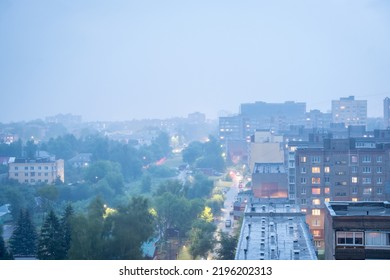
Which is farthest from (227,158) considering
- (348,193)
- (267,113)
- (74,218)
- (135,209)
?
(74,218)

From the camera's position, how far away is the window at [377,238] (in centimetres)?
346

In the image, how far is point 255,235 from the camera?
4.86 meters

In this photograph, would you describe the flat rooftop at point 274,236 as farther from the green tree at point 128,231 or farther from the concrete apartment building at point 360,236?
the green tree at point 128,231

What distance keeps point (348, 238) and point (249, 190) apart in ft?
23.2

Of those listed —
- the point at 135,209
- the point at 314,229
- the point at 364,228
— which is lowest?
the point at 314,229

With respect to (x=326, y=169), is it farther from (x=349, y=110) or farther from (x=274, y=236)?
(x=349, y=110)

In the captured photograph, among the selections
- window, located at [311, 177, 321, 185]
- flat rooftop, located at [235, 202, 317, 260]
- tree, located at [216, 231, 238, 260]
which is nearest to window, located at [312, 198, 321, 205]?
window, located at [311, 177, 321, 185]

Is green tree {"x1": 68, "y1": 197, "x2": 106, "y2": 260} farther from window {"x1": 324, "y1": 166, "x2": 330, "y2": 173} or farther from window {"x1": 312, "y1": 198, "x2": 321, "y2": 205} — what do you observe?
window {"x1": 324, "y1": 166, "x2": 330, "y2": 173}

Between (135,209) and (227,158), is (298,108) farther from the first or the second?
(135,209)

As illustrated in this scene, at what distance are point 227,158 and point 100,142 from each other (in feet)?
13.0

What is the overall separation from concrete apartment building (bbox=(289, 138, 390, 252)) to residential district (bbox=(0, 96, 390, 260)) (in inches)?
0.6

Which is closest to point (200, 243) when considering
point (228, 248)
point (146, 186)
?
point (228, 248)

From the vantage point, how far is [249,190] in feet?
34.7
